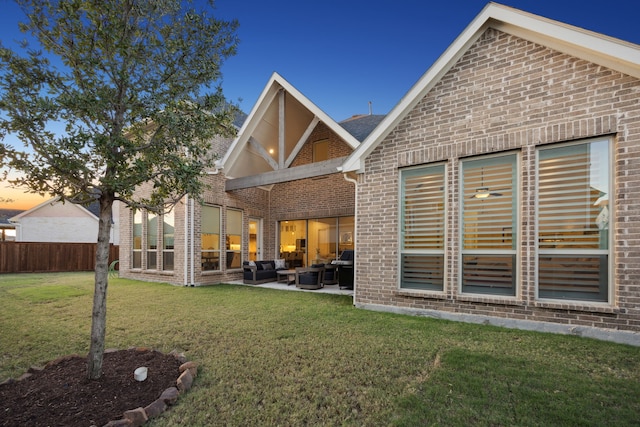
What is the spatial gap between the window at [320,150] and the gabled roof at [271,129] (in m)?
0.86

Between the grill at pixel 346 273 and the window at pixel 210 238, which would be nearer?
the grill at pixel 346 273

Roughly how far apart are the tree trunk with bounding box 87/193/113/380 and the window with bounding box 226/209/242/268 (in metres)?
8.17

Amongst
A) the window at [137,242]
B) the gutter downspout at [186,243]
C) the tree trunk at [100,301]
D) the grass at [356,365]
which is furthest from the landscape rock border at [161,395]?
the window at [137,242]

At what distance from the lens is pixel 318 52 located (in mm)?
14211

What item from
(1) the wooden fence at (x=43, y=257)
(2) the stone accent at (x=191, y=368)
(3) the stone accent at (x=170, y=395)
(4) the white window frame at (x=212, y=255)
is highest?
(4) the white window frame at (x=212, y=255)

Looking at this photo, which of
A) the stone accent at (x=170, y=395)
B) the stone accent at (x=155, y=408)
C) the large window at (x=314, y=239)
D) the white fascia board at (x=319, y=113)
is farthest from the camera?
the large window at (x=314, y=239)

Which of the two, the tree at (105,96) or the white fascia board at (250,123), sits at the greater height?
the white fascia board at (250,123)

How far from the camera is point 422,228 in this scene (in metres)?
5.97

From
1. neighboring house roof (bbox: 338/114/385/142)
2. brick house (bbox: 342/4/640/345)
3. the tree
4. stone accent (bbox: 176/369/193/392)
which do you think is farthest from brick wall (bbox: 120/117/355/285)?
stone accent (bbox: 176/369/193/392)

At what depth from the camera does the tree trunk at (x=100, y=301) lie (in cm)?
310

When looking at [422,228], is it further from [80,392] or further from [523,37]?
[80,392]

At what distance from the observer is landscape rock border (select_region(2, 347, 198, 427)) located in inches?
94.2

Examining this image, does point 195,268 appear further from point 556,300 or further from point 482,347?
point 556,300

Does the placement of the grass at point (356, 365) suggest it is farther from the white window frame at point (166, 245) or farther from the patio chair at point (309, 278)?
the white window frame at point (166, 245)
